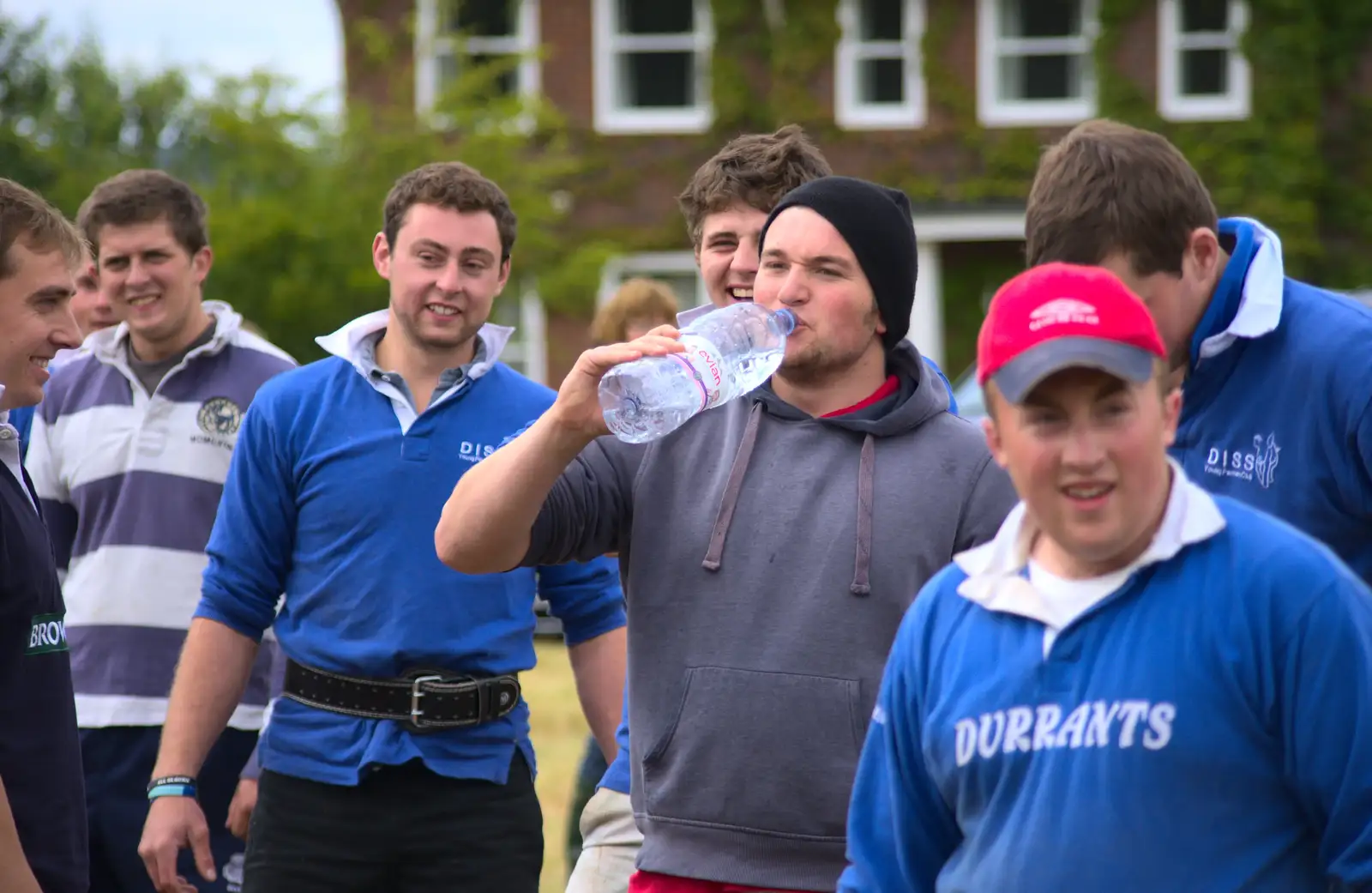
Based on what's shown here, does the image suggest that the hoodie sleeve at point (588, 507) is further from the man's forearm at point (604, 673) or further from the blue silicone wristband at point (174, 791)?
the blue silicone wristband at point (174, 791)

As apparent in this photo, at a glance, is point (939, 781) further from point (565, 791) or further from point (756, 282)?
point (565, 791)

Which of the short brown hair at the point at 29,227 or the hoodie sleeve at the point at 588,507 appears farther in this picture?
the short brown hair at the point at 29,227

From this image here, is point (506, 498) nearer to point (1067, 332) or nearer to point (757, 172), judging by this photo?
point (1067, 332)

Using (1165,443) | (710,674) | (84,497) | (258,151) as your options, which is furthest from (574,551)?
(258,151)

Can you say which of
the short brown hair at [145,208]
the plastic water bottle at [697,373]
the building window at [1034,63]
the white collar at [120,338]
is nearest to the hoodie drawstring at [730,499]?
the plastic water bottle at [697,373]

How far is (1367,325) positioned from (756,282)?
1193 mm

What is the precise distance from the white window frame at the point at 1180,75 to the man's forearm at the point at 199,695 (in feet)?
65.5

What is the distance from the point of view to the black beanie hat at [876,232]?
11.4ft

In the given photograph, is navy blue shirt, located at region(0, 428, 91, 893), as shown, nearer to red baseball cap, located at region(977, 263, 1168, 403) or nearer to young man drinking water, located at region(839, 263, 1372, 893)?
young man drinking water, located at region(839, 263, 1372, 893)

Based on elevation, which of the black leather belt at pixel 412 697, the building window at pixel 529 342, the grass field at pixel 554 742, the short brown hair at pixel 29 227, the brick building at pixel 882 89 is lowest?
the grass field at pixel 554 742

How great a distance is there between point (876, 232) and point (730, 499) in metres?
0.62

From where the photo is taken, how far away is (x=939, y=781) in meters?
2.58

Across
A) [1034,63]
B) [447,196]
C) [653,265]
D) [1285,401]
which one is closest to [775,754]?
[1285,401]

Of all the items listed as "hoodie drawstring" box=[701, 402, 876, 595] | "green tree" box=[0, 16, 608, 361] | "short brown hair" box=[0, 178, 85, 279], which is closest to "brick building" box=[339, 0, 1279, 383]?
"green tree" box=[0, 16, 608, 361]
